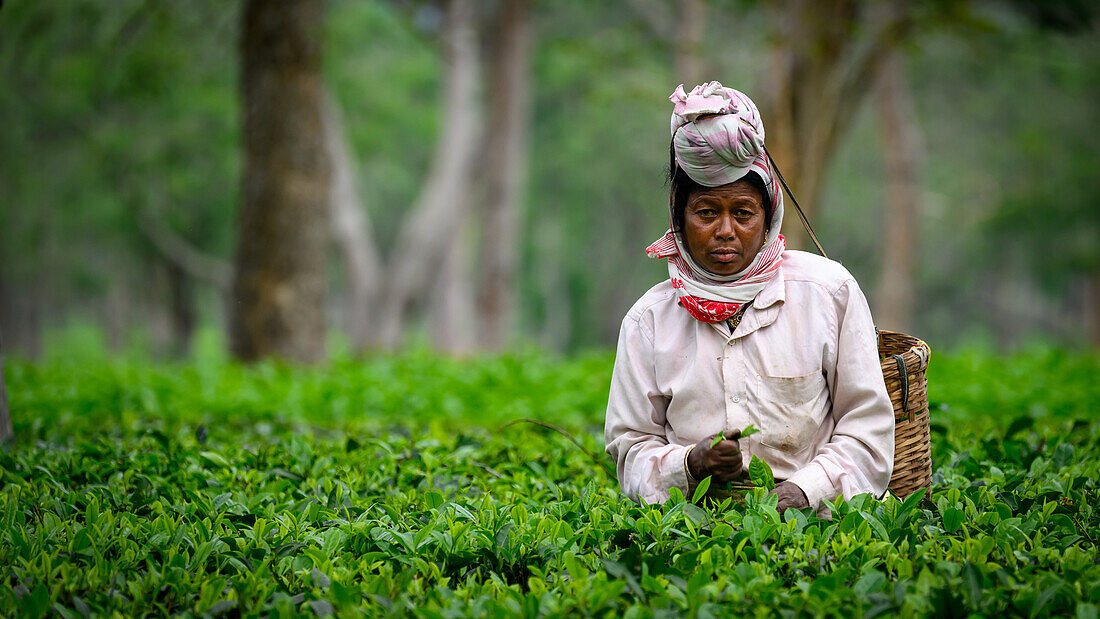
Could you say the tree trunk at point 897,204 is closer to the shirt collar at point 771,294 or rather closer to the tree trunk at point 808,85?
the tree trunk at point 808,85

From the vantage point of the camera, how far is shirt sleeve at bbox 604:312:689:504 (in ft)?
9.71

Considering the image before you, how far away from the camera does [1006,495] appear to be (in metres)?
3.02

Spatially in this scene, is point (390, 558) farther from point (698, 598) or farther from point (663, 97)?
Result: point (663, 97)

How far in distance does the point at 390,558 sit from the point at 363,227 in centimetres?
1594

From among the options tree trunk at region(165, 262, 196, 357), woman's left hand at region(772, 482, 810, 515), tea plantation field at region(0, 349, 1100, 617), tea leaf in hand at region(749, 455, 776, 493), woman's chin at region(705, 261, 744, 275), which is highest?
woman's chin at region(705, 261, 744, 275)

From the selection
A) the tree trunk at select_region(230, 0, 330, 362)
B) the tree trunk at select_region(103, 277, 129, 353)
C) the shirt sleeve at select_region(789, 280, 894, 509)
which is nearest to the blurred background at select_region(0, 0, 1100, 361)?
the tree trunk at select_region(230, 0, 330, 362)

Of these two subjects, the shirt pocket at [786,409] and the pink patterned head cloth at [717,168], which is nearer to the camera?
the pink patterned head cloth at [717,168]

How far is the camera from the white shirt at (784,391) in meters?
2.91

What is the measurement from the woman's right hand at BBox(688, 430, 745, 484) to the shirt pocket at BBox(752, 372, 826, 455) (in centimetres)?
14

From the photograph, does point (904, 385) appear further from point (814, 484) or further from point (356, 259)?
point (356, 259)

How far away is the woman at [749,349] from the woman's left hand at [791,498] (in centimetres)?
3

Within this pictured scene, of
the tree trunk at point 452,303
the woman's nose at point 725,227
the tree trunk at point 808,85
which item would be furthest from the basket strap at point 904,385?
the tree trunk at point 452,303

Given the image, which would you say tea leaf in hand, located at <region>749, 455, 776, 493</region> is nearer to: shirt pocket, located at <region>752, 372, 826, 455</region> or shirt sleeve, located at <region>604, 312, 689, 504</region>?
shirt pocket, located at <region>752, 372, 826, 455</region>

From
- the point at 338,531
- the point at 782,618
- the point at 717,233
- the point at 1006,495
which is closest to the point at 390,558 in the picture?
the point at 338,531
